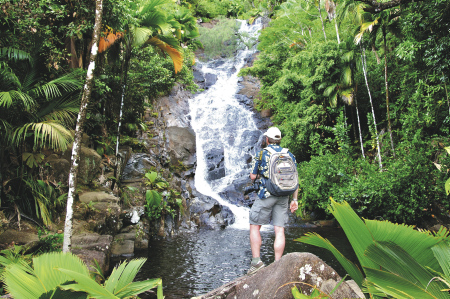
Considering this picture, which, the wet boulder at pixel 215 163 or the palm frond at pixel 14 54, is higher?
the palm frond at pixel 14 54

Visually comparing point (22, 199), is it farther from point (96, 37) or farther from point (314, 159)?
point (314, 159)

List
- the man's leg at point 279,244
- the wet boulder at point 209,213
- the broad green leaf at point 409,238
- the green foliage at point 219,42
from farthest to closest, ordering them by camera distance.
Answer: the green foliage at point 219,42 → the wet boulder at point 209,213 → the man's leg at point 279,244 → the broad green leaf at point 409,238

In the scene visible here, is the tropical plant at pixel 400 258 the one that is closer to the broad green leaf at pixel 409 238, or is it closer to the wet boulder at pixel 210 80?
the broad green leaf at pixel 409 238

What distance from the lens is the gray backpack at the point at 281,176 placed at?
12.2ft

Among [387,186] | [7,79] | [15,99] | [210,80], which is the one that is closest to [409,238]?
[15,99]

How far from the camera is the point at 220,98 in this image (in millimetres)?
22547

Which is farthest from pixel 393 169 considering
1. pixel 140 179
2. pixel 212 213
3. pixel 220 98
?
pixel 220 98

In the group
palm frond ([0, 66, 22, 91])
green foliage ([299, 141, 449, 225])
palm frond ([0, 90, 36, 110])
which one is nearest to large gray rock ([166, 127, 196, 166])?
green foliage ([299, 141, 449, 225])

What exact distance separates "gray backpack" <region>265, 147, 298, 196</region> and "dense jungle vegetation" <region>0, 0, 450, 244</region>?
4.10 m

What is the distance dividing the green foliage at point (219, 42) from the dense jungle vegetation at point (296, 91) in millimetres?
12037

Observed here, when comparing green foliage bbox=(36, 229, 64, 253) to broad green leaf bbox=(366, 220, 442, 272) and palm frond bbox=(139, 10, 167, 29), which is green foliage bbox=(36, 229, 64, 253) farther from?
palm frond bbox=(139, 10, 167, 29)

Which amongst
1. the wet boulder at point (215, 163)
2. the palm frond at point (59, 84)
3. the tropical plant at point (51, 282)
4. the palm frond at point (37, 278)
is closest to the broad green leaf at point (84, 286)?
the tropical plant at point (51, 282)

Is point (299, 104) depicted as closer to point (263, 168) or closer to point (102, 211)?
point (102, 211)

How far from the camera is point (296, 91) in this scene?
628 inches
